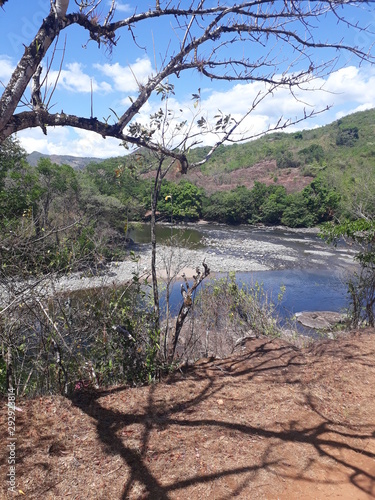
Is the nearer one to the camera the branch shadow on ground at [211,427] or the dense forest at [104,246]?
the branch shadow on ground at [211,427]

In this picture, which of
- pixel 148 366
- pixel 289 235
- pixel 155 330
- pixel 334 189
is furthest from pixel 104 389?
pixel 334 189

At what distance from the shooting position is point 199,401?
340 cm

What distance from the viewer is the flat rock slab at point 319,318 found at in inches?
451

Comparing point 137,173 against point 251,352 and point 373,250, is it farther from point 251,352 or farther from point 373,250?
point 373,250

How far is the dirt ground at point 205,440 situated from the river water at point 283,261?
588cm

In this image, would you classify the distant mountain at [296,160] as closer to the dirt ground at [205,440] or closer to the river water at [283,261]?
the river water at [283,261]

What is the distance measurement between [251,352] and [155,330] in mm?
1670

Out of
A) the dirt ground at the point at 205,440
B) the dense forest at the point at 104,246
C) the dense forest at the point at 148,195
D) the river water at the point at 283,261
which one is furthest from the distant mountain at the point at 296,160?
the dirt ground at the point at 205,440

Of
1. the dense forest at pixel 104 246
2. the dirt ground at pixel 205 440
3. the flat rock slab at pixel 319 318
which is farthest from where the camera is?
the flat rock slab at pixel 319 318

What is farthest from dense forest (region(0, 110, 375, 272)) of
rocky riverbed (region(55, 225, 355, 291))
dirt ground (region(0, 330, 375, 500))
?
rocky riverbed (region(55, 225, 355, 291))

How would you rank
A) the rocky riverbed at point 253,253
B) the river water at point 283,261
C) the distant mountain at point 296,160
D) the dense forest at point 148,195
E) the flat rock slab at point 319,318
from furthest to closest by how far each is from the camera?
1. the distant mountain at point 296,160
2. the rocky riverbed at point 253,253
3. the river water at point 283,261
4. the flat rock slab at point 319,318
5. the dense forest at point 148,195

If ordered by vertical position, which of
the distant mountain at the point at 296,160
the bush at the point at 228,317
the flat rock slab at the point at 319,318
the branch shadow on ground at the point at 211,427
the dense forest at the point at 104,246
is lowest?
the flat rock slab at the point at 319,318

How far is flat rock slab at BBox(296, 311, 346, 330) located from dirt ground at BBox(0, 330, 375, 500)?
25.1ft

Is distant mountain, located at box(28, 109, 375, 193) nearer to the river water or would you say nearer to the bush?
the river water
